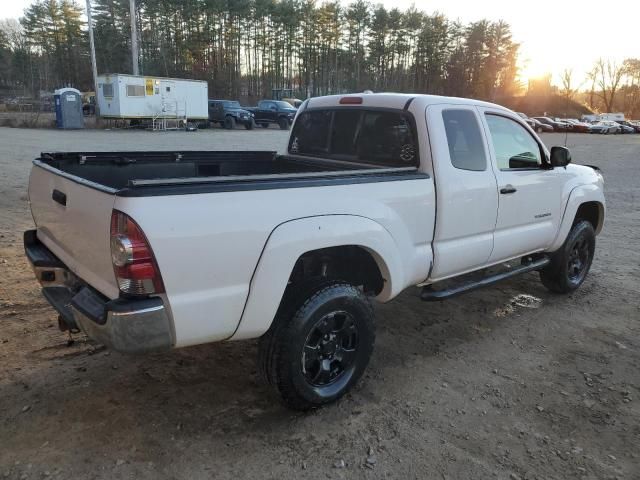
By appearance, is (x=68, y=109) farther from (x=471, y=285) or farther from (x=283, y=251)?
(x=283, y=251)

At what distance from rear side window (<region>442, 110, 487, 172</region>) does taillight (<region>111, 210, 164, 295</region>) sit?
2286mm

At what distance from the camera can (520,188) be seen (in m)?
4.32

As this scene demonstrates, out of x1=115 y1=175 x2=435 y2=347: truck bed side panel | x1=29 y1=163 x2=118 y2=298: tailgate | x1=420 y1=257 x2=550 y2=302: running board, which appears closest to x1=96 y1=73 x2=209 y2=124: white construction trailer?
x1=29 y1=163 x2=118 y2=298: tailgate

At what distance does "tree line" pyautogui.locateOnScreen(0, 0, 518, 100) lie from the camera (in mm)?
61062

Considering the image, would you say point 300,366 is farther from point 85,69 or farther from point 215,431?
point 85,69

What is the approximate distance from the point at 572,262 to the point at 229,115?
31.3 m

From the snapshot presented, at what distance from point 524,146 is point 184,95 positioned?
101 feet

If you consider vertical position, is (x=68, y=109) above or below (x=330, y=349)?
above

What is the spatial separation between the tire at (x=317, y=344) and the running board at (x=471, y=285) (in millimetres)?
737

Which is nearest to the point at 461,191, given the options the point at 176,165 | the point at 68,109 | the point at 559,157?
the point at 559,157

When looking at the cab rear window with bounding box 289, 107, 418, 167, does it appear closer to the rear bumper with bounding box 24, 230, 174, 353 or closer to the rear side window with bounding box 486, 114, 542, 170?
the rear side window with bounding box 486, 114, 542, 170

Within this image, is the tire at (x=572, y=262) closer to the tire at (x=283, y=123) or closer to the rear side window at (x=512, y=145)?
the rear side window at (x=512, y=145)

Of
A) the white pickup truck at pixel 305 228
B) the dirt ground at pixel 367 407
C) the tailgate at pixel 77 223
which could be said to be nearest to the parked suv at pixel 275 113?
the white pickup truck at pixel 305 228

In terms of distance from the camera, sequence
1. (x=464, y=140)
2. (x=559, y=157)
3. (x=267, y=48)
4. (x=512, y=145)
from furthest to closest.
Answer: (x=267, y=48) < (x=559, y=157) < (x=512, y=145) < (x=464, y=140)
